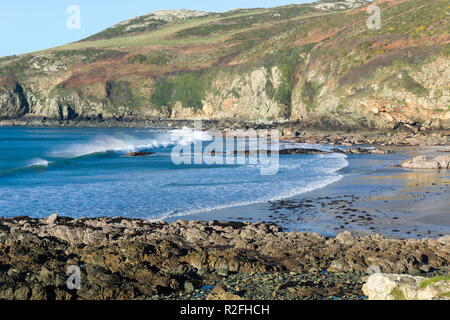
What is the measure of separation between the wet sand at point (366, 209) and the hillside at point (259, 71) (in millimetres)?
38029

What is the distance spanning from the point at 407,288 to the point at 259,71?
9386 cm

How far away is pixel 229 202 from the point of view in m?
22.3

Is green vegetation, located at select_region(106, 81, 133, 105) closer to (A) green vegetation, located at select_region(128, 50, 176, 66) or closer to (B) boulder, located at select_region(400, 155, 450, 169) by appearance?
(A) green vegetation, located at select_region(128, 50, 176, 66)

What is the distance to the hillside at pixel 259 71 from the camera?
65.8 m

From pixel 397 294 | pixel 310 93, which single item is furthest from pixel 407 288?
pixel 310 93

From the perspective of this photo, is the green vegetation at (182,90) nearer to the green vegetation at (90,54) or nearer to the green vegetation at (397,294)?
the green vegetation at (90,54)

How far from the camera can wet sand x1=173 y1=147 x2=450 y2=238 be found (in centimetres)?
1719

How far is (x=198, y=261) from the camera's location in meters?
12.9

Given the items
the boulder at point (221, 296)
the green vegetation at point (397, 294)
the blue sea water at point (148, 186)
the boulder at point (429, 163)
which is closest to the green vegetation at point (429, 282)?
the green vegetation at point (397, 294)

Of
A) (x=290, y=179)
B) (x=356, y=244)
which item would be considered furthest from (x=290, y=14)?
(x=356, y=244)

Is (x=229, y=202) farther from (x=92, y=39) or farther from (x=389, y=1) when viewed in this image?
(x=92, y=39)

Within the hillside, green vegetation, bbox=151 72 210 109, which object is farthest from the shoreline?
green vegetation, bbox=151 72 210 109

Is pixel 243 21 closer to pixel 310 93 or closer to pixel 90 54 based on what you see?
pixel 90 54
